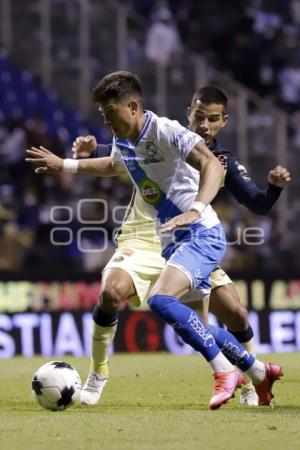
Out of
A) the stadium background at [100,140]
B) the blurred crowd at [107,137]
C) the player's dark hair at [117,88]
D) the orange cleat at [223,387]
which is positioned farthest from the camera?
the blurred crowd at [107,137]

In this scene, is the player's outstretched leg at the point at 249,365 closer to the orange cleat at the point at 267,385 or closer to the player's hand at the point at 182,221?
the orange cleat at the point at 267,385

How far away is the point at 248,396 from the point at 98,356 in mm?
1137

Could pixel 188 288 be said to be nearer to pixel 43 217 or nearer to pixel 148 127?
pixel 148 127

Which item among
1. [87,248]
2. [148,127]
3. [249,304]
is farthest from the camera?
[87,248]

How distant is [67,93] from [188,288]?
13.2 m

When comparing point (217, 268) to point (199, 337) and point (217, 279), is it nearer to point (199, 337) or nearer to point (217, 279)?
point (217, 279)

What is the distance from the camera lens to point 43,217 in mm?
18750

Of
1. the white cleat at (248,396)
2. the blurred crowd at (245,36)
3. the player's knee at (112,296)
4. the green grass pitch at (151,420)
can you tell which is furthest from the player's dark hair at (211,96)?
the blurred crowd at (245,36)

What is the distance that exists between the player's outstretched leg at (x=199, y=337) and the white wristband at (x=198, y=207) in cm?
58

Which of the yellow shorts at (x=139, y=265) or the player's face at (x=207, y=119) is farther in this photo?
the player's face at (x=207, y=119)

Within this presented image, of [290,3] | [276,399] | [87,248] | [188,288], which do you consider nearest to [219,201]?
[87,248]

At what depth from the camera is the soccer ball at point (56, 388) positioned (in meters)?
8.19

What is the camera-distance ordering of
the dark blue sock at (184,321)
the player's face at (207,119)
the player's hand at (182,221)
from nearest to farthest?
the player's hand at (182,221) → the dark blue sock at (184,321) → the player's face at (207,119)

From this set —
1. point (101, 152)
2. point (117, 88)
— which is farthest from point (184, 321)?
point (101, 152)
